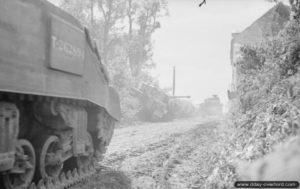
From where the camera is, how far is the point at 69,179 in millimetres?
7691

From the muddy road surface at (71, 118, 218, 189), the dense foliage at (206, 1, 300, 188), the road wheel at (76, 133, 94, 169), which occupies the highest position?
the dense foliage at (206, 1, 300, 188)

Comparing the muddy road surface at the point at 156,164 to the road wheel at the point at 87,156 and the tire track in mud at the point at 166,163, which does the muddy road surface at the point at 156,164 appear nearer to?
the tire track in mud at the point at 166,163

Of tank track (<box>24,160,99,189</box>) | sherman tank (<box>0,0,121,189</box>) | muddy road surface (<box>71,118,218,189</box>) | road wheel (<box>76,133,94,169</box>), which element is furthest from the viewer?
road wheel (<box>76,133,94,169</box>)

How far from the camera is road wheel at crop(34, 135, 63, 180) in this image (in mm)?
6693

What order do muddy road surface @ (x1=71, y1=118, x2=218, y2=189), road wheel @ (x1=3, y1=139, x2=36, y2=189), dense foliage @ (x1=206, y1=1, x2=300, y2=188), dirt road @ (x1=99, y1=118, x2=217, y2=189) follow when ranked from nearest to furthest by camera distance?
dense foliage @ (x1=206, y1=1, x2=300, y2=188) < road wheel @ (x1=3, y1=139, x2=36, y2=189) < muddy road surface @ (x1=71, y1=118, x2=218, y2=189) < dirt road @ (x1=99, y1=118, x2=217, y2=189)

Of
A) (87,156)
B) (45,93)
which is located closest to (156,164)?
(87,156)

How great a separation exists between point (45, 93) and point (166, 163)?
454 cm

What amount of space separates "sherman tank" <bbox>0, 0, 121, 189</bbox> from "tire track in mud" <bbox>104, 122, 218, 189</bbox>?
1.19 m

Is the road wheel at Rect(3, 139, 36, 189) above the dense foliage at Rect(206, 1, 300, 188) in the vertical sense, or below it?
below

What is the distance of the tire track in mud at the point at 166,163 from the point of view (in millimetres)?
7852

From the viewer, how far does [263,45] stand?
1215 centimetres

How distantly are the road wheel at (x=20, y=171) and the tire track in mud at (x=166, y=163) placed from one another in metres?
2.38

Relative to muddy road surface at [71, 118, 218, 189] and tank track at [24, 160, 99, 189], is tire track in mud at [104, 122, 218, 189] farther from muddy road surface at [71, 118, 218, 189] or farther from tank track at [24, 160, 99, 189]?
tank track at [24, 160, 99, 189]

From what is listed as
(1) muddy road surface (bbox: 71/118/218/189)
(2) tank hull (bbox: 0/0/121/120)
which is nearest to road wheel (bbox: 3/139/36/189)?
(2) tank hull (bbox: 0/0/121/120)
